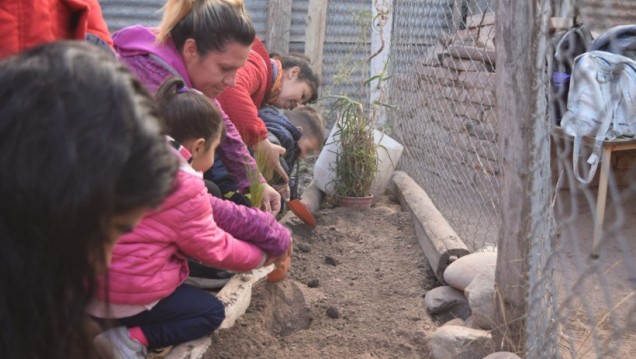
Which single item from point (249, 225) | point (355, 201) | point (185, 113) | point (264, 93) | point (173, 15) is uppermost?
point (173, 15)

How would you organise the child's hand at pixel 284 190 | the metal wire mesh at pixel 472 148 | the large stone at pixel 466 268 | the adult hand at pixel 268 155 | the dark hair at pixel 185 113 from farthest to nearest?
the child's hand at pixel 284 190
the metal wire mesh at pixel 472 148
the adult hand at pixel 268 155
the large stone at pixel 466 268
the dark hair at pixel 185 113

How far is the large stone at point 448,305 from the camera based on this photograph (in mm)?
3020

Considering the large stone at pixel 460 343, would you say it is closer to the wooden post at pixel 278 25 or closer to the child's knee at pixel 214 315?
the child's knee at pixel 214 315

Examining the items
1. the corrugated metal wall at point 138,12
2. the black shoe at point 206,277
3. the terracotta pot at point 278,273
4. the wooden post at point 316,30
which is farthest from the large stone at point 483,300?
the corrugated metal wall at point 138,12

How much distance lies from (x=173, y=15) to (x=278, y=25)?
4.54m

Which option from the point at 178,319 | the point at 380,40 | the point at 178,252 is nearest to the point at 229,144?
the point at 178,252

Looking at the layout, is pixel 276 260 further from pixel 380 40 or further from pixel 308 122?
pixel 380 40

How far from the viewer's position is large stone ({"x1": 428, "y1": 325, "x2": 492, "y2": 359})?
248cm

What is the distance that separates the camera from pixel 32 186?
949 millimetres

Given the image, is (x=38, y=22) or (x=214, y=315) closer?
(x=38, y=22)

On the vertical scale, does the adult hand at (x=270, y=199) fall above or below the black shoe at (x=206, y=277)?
above

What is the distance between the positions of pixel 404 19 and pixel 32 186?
492cm

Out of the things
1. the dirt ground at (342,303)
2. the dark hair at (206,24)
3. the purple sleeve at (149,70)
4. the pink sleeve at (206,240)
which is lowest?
the dirt ground at (342,303)

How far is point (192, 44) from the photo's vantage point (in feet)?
10.1
